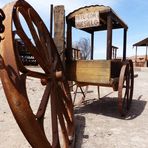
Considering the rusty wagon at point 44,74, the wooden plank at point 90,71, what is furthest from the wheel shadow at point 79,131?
the wooden plank at point 90,71

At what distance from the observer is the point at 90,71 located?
19.0 feet

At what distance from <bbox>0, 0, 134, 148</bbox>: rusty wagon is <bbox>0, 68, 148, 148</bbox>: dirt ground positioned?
323mm

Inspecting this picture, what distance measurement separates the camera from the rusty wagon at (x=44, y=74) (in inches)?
89.2

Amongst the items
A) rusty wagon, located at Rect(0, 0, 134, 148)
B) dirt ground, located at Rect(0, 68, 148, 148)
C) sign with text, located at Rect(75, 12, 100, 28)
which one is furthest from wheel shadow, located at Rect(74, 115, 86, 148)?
sign with text, located at Rect(75, 12, 100, 28)

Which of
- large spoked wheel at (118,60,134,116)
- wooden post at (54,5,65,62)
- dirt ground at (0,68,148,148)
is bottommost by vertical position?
dirt ground at (0,68,148,148)

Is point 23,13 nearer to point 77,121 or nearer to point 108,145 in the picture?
point 108,145

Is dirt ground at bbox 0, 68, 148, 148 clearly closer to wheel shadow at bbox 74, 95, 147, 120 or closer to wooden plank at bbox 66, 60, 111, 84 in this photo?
wheel shadow at bbox 74, 95, 147, 120

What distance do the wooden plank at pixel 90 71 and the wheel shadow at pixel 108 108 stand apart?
0.73m

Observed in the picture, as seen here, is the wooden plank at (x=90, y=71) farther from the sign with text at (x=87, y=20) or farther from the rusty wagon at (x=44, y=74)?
the sign with text at (x=87, y=20)

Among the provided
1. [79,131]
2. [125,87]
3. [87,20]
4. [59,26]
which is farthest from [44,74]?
[125,87]

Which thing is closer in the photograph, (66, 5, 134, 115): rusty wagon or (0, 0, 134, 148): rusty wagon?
(0, 0, 134, 148): rusty wagon

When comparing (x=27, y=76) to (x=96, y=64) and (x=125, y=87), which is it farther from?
(x=125, y=87)

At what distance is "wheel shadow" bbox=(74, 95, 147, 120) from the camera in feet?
19.7

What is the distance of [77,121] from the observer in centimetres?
523
